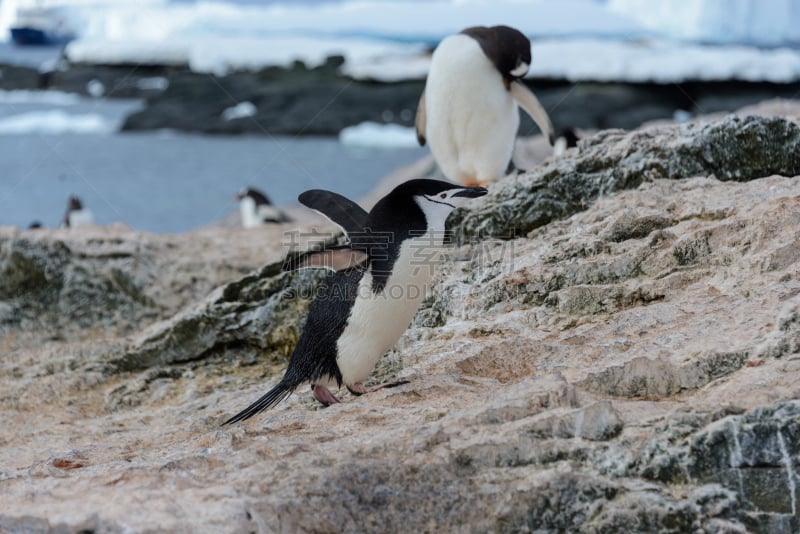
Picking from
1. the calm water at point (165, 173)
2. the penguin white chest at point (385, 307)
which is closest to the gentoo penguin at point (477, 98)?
the penguin white chest at point (385, 307)

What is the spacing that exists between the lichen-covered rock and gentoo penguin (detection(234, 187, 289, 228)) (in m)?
4.46

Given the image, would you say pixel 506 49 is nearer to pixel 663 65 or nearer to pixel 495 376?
pixel 495 376

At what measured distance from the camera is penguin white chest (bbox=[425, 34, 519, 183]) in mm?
5523

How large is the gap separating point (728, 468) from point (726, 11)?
92.3 feet

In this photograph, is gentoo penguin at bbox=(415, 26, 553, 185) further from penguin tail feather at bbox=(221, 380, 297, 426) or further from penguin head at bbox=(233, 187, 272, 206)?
penguin head at bbox=(233, 187, 272, 206)

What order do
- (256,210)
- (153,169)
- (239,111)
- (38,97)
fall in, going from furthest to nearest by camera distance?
(38,97)
(239,111)
(153,169)
(256,210)

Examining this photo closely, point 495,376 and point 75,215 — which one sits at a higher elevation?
point 495,376

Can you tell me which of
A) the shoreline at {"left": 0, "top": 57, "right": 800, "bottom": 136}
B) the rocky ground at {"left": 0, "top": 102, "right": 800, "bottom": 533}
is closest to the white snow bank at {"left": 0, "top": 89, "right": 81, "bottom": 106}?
the shoreline at {"left": 0, "top": 57, "right": 800, "bottom": 136}

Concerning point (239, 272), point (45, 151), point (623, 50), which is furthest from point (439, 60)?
point (623, 50)

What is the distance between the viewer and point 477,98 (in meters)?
5.56

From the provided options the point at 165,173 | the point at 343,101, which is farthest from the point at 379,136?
the point at 165,173

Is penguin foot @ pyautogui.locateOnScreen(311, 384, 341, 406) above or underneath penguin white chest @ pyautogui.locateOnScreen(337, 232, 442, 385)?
underneath

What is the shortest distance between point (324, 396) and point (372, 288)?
1.17ft

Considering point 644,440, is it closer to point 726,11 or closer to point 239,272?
point 239,272
